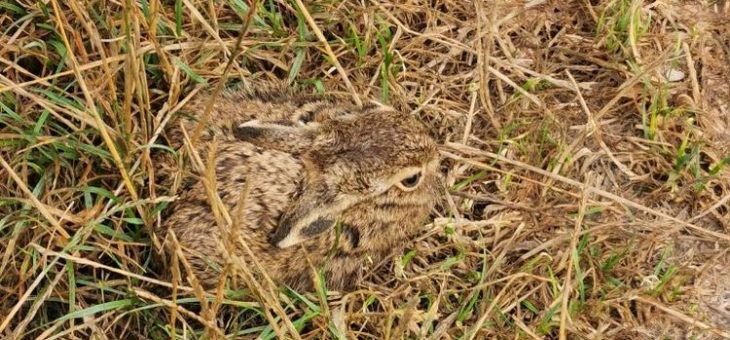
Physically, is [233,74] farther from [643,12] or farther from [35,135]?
[643,12]

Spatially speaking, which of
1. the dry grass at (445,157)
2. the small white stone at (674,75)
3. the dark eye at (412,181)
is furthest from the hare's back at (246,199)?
the small white stone at (674,75)

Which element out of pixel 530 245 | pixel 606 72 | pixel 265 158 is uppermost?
pixel 265 158

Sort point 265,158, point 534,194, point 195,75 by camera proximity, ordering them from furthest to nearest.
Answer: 1. point 534,194
2. point 195,75
3. point 265,158

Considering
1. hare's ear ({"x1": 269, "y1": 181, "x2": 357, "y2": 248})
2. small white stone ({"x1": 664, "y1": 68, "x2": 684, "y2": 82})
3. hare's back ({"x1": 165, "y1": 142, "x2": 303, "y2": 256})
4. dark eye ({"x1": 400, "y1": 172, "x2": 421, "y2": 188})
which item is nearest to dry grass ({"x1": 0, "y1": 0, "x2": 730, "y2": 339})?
small white stone ({"x1": 664, "y1": 68, "x2": 684, "y2": 82})

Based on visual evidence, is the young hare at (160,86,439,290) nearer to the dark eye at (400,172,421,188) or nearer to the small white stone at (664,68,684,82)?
the dark eye at (400,172,421,188)

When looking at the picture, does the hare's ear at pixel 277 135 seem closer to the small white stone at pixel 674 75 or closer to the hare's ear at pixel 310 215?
the hare's ear at pixel 310 215

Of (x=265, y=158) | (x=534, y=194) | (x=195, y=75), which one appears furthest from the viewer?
(x=534, y=194)

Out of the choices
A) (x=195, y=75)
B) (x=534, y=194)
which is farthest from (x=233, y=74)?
(x=534, y=194)
